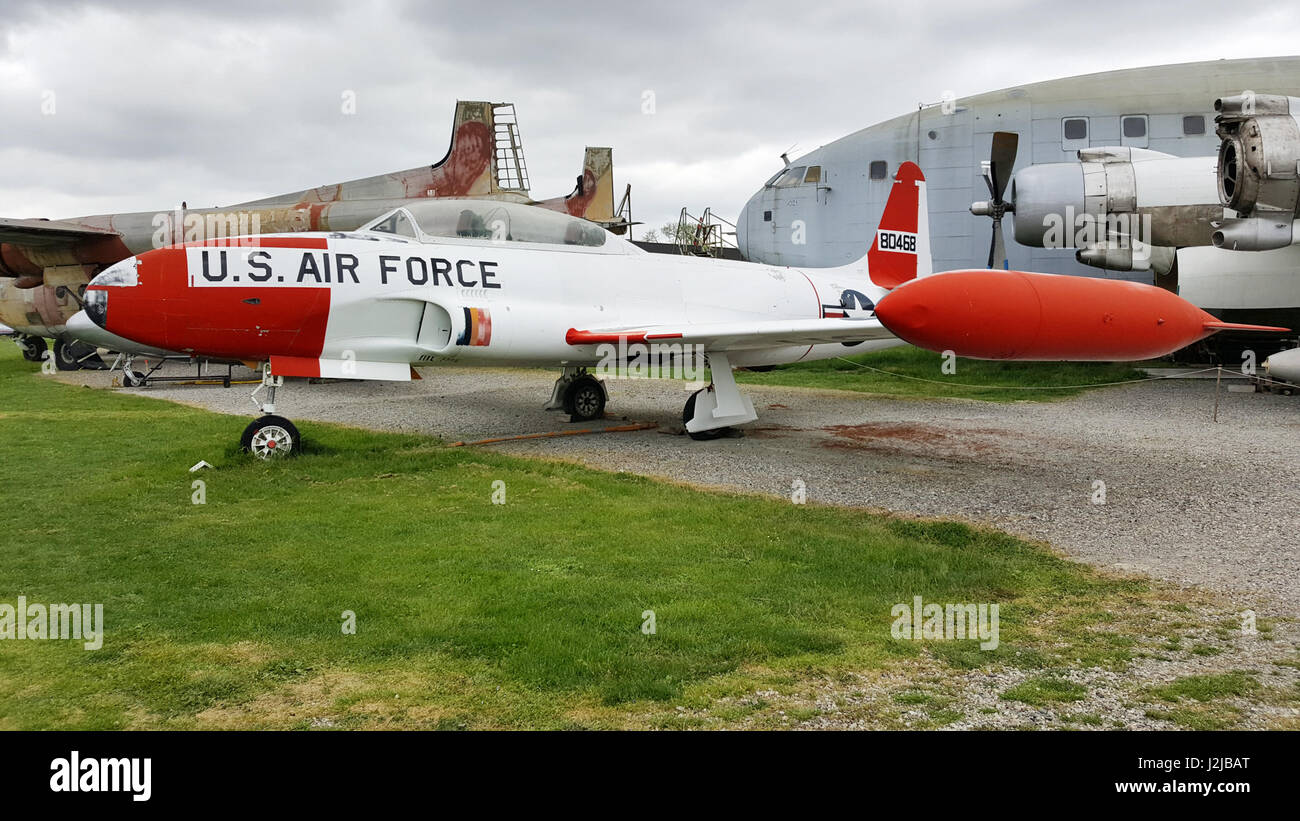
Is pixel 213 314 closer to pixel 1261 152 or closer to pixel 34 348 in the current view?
pixel 1261 152

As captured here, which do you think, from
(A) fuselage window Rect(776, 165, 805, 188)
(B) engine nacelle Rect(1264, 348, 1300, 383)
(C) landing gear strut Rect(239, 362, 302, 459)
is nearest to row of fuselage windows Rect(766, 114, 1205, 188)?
(A) fuselage window Rect(776, 165, 805, 188)

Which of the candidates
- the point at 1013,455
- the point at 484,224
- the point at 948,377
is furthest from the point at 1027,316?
the point at 948,377

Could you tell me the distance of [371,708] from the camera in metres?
3.39

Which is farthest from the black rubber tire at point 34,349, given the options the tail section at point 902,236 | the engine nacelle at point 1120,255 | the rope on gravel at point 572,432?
the engine nacelle at point 1120,255

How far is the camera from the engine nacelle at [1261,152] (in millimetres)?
11672

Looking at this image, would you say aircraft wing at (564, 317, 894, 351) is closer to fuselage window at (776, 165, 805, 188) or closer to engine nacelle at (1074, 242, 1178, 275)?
engine nacelle at (1074, 242, 1178, 275)

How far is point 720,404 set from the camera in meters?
10.9

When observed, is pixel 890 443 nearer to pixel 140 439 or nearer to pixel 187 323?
pixel 187 323

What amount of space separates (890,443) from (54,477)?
29.5 ft

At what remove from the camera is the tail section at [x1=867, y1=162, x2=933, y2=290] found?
45.7 feet

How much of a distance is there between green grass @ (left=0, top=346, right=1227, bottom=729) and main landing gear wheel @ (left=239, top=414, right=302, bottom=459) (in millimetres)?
595

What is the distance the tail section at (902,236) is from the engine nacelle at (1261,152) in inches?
164

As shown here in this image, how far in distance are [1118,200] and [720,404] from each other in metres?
8.86

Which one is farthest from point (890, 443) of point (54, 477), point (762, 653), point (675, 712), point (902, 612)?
point (54, 477)
